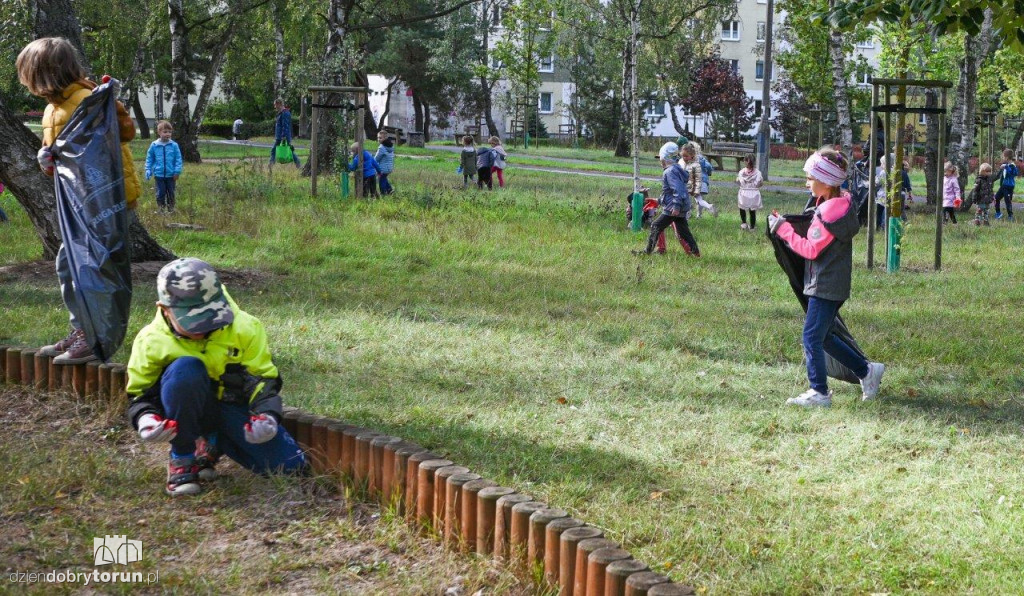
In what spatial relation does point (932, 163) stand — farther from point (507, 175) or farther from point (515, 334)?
point (515, 334)

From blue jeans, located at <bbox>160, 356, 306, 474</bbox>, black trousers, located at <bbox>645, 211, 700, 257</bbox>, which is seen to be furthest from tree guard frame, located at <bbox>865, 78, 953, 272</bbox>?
blue jeans, located at <bbox>160, 356, 306, 474</bbox>

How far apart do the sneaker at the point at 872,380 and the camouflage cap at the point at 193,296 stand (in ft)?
14.0

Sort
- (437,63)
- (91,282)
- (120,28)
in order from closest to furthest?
(91,282) < (120,28) < (437,63)

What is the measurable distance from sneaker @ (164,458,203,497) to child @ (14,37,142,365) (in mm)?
1603

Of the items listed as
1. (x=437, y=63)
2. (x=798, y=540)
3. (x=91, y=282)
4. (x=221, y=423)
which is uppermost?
(x=437, y=63)

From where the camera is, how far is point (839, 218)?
22.8 feet

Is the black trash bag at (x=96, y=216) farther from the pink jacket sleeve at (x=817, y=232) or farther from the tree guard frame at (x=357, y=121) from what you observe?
the tree guard frame at (x=357, y=121)

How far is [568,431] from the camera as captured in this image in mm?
6273

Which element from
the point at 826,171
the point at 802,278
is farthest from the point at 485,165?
the point at 826,171

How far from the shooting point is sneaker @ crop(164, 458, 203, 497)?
16.9 ft

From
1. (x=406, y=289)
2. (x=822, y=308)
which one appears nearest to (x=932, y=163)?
(x=406, y=289)

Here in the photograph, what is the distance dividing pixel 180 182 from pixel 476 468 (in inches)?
705

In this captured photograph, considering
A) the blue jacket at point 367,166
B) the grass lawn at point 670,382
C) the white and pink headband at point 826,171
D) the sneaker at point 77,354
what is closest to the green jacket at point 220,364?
the grass lawn at point 670,382

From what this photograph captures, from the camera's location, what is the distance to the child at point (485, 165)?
24391mm
